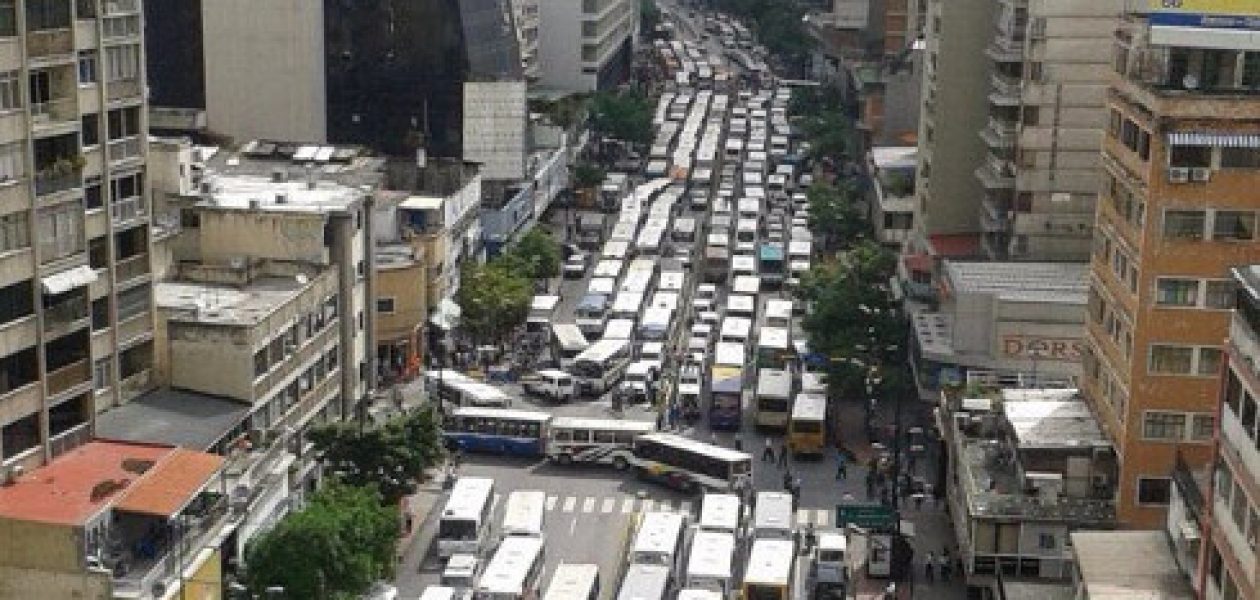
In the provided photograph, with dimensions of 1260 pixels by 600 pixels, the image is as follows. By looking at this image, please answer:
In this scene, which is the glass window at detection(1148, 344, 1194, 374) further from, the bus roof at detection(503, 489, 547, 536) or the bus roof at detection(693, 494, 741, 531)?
the bus roof at detection(503, 489, 547, 536)

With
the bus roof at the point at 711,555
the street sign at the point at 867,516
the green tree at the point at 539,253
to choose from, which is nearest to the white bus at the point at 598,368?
the green tree at the point at 539,253

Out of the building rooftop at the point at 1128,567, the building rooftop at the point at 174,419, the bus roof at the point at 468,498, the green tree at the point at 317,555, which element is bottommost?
the bus roof at the point at 468,498

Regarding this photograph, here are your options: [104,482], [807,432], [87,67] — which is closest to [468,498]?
[807,432]

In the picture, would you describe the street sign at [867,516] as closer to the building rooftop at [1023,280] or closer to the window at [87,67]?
the building rooftop at [1023,280]

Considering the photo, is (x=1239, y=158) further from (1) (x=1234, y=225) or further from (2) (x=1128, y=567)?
(2) (x=1128, y=567)

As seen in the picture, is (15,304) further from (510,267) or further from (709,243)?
(709,243)
